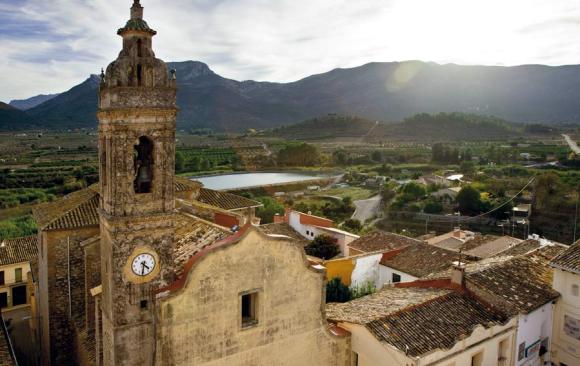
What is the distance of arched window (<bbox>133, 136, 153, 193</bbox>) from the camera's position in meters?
11.6

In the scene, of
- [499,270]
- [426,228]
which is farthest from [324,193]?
[499,270]

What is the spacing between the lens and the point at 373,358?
12.6 meters

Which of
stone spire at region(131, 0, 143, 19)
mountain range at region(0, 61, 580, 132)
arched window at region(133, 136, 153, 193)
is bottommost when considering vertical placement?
arched window at region(133, 136, 153, 193)

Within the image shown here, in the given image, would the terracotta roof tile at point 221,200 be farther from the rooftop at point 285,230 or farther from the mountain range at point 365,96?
the mountain range at point 365,96

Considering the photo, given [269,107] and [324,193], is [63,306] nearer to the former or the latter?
[324,193]

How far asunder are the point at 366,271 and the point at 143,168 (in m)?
15.6

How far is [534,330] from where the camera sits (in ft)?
51.6

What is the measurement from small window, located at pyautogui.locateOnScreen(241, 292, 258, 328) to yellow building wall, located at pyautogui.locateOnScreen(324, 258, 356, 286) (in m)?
11.2

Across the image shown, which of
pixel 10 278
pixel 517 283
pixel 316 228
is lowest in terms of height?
pixel 10 278

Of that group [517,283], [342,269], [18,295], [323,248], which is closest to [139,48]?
[517,283]

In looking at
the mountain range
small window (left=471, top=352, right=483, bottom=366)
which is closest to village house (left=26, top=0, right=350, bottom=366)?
small window (left=471, top=352, right=483, bottom=366)

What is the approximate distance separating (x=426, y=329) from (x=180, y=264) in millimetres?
6735

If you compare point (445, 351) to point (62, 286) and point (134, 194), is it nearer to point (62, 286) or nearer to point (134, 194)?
point (134, 194)

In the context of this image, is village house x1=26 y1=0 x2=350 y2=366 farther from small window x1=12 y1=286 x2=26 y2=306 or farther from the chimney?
small window x1=12 y1=286 x2=26 y2=306
